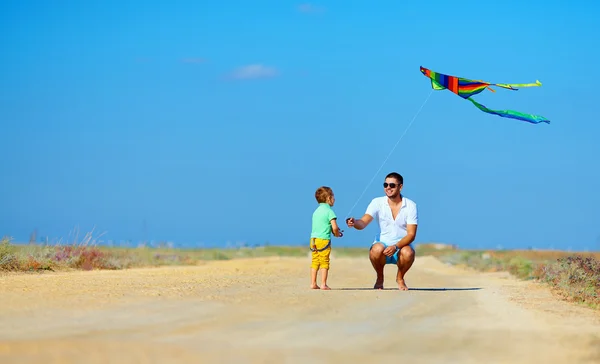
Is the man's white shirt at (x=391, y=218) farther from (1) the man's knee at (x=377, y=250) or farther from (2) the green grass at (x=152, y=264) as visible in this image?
(2) the green grass at (x=152, y=264)

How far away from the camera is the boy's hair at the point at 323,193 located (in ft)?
46.7

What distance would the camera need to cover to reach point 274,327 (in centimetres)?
820

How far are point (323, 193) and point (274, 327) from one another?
6.17 m

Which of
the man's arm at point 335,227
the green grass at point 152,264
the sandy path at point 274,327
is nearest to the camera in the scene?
the sandy path at point 274,327

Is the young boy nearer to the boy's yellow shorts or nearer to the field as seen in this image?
the boy's yellow shorts

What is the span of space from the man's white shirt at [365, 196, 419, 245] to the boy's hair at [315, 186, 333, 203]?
2.32 feet

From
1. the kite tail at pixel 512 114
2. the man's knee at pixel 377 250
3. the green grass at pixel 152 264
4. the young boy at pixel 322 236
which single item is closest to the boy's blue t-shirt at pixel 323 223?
the young boy at pixel 322 236

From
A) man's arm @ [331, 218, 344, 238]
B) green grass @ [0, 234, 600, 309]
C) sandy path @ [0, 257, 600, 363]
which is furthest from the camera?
green grass @ [0, 234, 600, 309]

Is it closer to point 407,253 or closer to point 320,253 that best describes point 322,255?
point 320,253

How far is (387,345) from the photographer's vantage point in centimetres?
733

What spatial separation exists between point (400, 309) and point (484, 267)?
66.9ft

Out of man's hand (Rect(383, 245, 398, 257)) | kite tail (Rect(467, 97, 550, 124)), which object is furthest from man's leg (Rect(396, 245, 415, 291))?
kite tail (Rect(467, 97, 550, 124))

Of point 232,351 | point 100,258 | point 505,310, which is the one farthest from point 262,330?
point 100,258

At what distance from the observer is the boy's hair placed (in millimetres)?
14234
